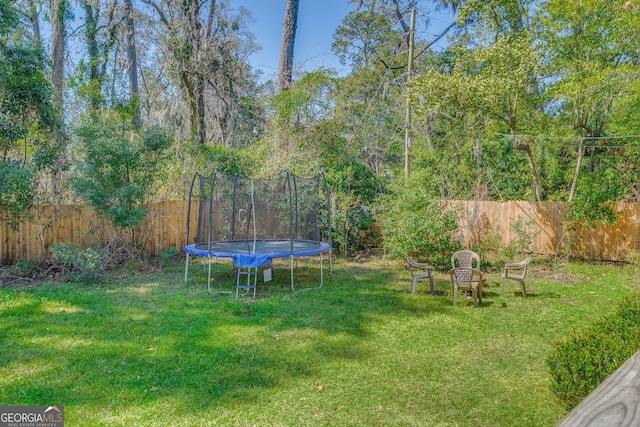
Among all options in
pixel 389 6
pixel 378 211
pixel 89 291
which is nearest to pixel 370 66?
pixel 389 6

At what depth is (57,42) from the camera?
1167 cm

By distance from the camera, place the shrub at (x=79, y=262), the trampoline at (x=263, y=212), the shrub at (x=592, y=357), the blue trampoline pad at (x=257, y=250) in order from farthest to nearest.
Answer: the trampoline at (x=263, y=212), the shrub at (x=79, y=262), the blue trampoline pad at (x=257, y=250), the shrub at (x=592, y=357)

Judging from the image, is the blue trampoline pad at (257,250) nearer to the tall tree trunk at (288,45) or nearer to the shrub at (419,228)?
the shrub at (419,228)

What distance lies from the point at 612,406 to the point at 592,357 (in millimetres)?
2466

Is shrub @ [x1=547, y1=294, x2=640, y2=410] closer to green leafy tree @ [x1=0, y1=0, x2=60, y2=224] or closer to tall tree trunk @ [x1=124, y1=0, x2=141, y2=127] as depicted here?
green leafy tree @ [x1=0, y1=0, x2=60, y2=224]

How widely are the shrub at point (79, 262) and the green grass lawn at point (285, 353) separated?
196mm

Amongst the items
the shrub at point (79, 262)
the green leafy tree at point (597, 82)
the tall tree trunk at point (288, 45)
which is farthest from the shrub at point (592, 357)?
the tall tree trunk at point (288, 45)

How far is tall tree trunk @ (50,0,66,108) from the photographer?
11312 mm

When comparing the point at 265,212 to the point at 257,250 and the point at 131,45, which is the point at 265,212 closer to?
the point at 257,250

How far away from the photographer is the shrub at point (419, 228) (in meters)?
8.41

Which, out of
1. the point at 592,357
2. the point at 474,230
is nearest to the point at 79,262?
the point at 592,357

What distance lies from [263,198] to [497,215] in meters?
5.97

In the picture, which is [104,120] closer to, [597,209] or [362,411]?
[362,411]

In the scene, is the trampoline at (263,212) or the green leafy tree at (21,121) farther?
the trampoline at (263,212)
